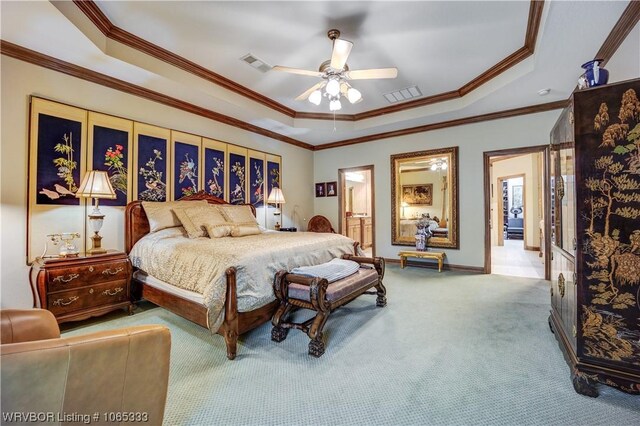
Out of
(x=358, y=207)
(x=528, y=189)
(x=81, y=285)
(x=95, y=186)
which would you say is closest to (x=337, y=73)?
(x=95, y=186)

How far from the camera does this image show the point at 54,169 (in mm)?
2914

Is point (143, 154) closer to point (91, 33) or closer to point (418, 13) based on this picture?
point (91, 33)

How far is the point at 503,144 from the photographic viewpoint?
4.70 metres

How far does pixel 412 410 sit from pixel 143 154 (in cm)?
407

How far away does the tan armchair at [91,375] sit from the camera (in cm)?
76

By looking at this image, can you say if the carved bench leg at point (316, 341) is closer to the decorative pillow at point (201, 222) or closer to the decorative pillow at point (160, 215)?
the decorative pillow at point (201, 222)

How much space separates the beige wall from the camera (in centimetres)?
730

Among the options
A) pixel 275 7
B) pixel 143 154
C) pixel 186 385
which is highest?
pixel 275 7

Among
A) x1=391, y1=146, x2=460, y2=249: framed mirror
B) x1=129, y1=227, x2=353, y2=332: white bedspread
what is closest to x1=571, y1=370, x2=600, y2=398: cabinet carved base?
x1=129, y1=227, x2=353, y2=332: white bedspread

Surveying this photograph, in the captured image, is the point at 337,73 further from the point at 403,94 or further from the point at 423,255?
the point at 423,255

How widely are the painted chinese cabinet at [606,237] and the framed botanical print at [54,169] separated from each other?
180 inches

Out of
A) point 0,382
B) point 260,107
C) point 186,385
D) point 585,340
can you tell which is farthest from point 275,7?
point 585,340

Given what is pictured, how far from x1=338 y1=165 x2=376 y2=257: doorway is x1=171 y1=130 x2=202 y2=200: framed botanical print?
3280 millimetres

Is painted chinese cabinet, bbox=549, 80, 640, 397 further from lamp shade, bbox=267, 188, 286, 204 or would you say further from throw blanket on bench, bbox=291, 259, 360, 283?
lamp shade, bbox=267, 188, 286, 204
